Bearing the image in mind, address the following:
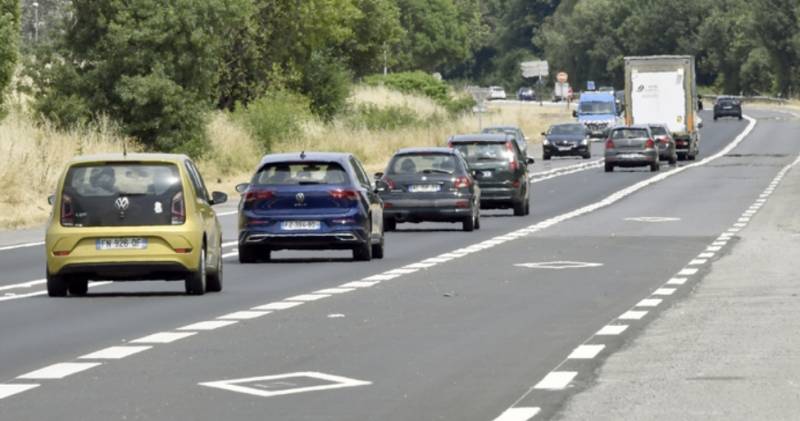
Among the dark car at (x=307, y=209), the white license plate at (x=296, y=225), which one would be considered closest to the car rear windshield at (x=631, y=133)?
the dark car at (x=307, y=209)

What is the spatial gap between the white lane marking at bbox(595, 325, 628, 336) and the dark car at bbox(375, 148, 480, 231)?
18675mm

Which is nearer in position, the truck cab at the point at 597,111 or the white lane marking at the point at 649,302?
the white lane marking at the point at 649,302

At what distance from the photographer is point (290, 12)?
77125mm

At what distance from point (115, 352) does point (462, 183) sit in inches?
831

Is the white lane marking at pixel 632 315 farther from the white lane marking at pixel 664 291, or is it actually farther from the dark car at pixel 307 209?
the dark car at pixel 307 209

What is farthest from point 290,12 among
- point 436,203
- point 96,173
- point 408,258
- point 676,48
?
point 676,48

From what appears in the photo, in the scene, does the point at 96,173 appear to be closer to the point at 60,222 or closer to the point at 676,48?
the point at 60,222

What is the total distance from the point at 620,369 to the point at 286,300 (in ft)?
25.9

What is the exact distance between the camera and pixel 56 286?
23062 millimetres

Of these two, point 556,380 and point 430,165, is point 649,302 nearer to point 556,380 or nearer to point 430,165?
point 556,380

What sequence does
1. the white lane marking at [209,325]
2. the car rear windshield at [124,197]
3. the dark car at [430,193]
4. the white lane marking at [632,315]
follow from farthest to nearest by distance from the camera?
the dark car at [430,193], the car rear windshield at [124,197], the white lane marking at [632,315], the white lane marking at [209,325]

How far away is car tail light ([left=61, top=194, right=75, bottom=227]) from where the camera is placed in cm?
2278

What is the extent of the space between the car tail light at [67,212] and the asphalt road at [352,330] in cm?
81

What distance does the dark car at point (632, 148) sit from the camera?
69.6 meters
